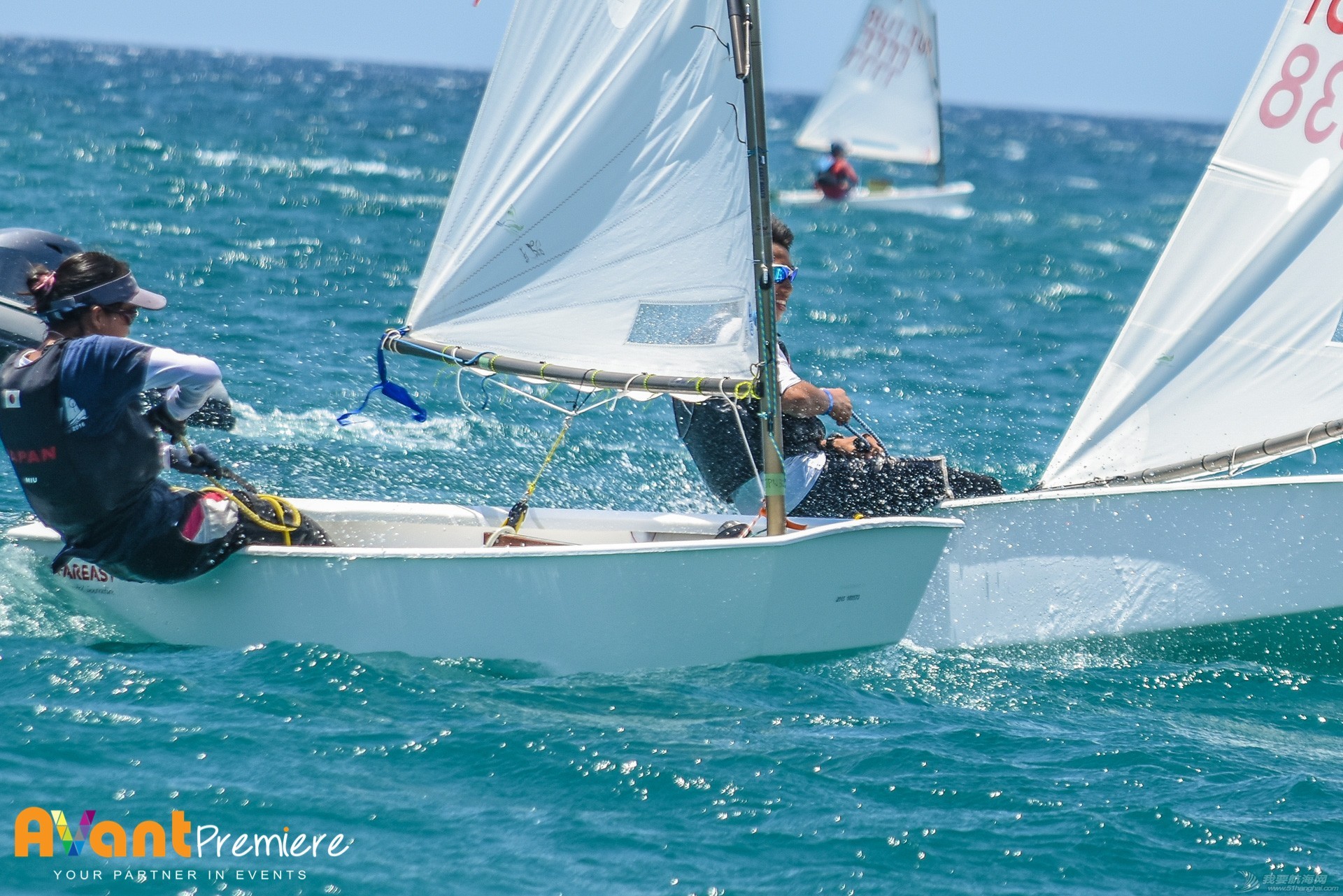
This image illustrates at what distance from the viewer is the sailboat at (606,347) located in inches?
155

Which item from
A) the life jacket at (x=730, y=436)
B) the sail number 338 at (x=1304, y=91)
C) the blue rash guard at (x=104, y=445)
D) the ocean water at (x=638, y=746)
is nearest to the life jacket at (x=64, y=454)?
the blue rash guard at (x=104, y=445)

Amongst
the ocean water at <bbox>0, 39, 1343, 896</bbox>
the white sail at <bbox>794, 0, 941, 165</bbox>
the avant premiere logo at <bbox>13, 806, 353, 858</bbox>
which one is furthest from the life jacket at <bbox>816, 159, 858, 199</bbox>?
the avant premiere logo at <bbox>13, 806, 353, 858</bbox>

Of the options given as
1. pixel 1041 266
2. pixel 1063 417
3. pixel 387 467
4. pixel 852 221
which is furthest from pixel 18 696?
pixel 852 221

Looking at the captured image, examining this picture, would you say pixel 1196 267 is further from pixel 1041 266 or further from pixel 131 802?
pixel 1041 266

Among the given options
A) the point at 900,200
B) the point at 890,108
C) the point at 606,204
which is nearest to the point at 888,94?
the point at 890,108

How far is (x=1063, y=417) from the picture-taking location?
8.32 m

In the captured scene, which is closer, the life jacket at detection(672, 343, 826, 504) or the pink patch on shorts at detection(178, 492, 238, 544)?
the pink patch on shorts at detection(178, 492, 238, 544)

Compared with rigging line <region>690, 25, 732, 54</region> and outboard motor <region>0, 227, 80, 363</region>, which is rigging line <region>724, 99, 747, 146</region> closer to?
rigging line <region>690, 25, 732, 54</region>

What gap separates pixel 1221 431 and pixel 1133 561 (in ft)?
1.73

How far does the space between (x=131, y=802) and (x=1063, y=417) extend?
20.6 ft

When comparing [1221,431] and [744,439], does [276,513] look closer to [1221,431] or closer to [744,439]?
[744,439]

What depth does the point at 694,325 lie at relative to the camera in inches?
159

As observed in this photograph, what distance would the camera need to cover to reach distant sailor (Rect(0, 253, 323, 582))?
12.0 feet

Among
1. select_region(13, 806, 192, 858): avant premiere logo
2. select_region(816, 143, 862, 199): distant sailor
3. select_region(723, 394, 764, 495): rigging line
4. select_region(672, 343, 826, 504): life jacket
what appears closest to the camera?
select_region(13, 806, 192, 858): avant premiere logo
